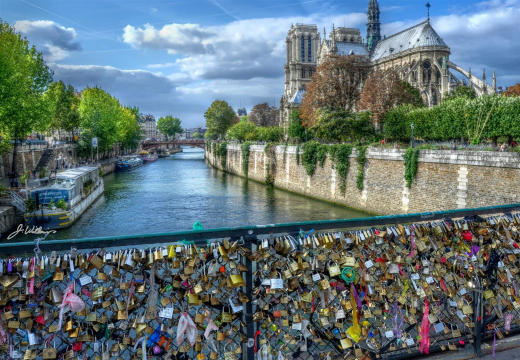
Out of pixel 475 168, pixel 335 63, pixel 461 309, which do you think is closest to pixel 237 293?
pixel 461 309

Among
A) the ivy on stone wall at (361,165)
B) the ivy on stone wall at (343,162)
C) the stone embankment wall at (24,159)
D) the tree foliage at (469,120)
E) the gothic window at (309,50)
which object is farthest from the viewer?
the gothic window at (309,50)

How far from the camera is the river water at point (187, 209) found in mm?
21531

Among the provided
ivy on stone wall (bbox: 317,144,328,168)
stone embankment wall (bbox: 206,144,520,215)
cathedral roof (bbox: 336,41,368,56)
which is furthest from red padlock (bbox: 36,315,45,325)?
cathedral roof (bbox: 336,41,368,56)

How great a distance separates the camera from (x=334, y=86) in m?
41.5

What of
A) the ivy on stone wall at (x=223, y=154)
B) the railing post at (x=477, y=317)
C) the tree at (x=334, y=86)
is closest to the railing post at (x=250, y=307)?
the railing post at (x=477, y=317)

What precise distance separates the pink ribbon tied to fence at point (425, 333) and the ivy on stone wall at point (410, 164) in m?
18.3

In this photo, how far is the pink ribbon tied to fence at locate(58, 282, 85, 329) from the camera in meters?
2.82

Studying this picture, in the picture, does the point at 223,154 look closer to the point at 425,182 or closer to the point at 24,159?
the point at 24,159

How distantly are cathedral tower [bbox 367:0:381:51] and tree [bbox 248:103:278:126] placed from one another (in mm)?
27231

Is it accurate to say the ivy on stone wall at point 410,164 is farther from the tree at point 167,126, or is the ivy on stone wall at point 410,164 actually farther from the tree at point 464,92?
the tree at point 167,126

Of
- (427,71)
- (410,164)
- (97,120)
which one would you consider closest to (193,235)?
(410,164)

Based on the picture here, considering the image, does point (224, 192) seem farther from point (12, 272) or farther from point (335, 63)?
point (12, 272)

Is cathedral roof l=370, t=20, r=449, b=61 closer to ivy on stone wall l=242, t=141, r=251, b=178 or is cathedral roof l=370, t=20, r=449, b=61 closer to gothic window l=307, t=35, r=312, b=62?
gothic window l=307, t=35, r=312, b=62

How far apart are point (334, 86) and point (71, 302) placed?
41.1 metres
